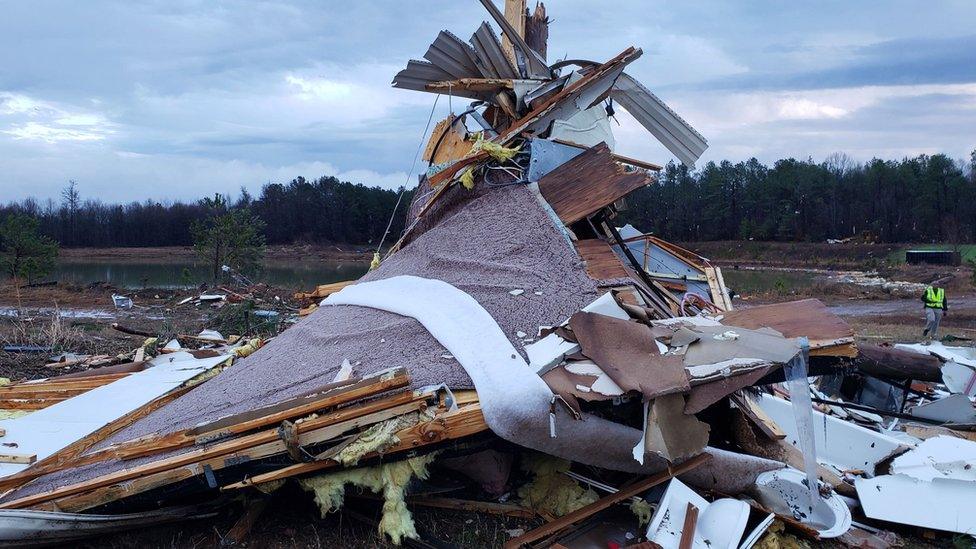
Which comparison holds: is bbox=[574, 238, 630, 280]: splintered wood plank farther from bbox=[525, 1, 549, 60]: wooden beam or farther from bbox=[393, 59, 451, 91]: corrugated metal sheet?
bbox=[525, 1, 549, 60]: wooden beam

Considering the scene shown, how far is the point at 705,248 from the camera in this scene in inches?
1981

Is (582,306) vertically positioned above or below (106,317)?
above

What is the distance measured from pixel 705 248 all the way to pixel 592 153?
46.7m

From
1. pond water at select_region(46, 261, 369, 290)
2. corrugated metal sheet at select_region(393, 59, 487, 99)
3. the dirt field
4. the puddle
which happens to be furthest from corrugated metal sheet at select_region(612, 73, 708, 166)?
the dirt field

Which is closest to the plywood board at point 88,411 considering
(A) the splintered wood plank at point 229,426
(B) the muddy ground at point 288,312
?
(A) the splintered wood plank at point 229,426

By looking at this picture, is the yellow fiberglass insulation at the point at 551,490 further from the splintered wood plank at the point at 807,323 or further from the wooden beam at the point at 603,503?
the splintered wood plank at the point at 807,323

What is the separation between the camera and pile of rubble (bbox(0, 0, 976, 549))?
3.57 meters

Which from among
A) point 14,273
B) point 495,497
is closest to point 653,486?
point 495,497

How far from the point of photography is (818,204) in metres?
53.6

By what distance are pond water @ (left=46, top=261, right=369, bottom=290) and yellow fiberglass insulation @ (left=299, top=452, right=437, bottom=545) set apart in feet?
62.8

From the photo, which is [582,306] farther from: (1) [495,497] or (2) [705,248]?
(2) [705,248]

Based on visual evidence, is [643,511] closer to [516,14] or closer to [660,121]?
[660,121]

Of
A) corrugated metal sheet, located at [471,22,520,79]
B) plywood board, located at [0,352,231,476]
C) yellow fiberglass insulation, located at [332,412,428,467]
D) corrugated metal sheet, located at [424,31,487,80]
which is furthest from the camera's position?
corrugated metal sheet, located at [424,31,487,80]

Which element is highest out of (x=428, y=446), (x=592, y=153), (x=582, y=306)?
(x=592, y=153)
